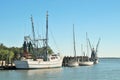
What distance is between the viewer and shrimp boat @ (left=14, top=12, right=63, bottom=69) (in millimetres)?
132375

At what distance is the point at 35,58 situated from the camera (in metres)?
144

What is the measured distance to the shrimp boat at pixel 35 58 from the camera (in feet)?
434

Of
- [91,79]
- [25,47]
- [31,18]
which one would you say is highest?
[31,18]

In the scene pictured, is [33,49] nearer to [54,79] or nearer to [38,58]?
[38,58]

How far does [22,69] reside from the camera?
435ft

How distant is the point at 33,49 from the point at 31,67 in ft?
80.1

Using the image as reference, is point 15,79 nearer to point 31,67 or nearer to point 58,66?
point 31,67

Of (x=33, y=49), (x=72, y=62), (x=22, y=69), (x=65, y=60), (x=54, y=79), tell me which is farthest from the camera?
(x=65, y=60)

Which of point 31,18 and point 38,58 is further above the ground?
point 31,18

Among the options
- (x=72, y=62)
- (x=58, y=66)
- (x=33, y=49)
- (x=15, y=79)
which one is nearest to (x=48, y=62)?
(x=58, y=66)

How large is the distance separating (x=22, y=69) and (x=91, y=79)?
42.5 m

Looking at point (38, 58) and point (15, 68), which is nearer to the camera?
point (15, 68)

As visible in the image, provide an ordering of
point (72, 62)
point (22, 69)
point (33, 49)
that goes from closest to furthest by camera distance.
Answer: point (22, 69)
point (33, 49)
point (72, 62)

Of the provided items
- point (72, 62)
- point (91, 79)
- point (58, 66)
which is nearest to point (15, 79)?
point (91, 79)
